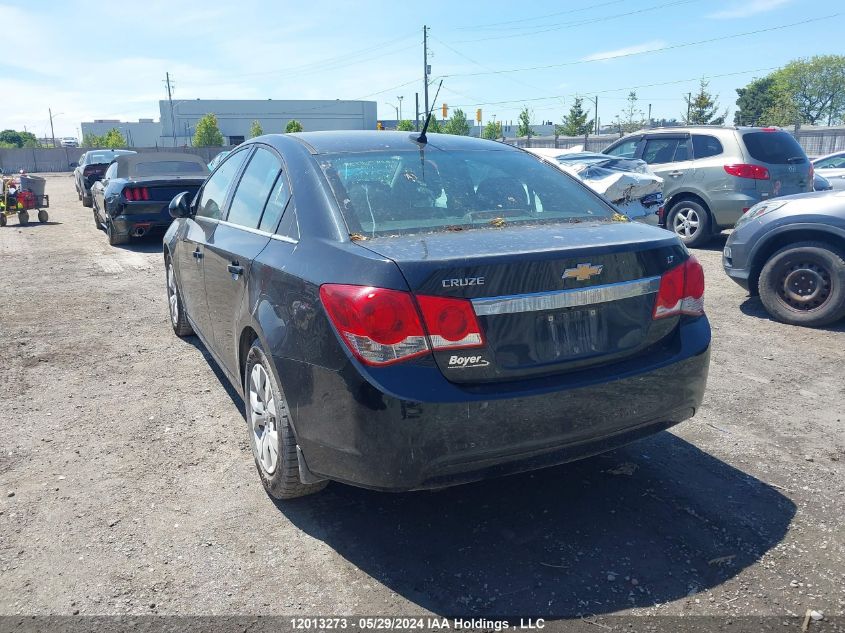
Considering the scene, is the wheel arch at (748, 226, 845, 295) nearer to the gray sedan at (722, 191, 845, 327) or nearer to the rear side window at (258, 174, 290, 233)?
the gray sedan at (722, 191, 845, 327)

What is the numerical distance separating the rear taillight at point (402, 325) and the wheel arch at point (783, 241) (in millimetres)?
4983

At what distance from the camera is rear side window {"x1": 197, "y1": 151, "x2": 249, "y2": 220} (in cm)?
434

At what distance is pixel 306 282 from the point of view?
2.79 meters

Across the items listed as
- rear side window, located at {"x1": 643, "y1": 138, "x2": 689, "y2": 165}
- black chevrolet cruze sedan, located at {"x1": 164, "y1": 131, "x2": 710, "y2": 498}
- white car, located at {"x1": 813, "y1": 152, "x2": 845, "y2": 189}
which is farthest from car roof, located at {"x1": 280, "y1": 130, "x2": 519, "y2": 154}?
white car, located at {"x1": 813, "y1": 152, "x2": 845, "y2": 189}

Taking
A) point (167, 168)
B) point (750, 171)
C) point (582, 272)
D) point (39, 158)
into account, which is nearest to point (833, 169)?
point (750, 171)

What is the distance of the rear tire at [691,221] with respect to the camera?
1090cm

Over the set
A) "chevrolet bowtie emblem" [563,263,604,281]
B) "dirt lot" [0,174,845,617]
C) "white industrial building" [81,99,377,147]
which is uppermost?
"white industrial building" [81,99,377,147]

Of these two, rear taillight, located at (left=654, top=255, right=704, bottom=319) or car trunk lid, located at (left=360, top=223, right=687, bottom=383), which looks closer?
car trunk lid, located at (left=360, top=223, right=687, bottom=383)

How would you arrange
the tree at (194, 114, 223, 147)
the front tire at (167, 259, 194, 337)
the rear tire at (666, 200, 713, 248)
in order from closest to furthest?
the front tire at (167, 259, 194, 337), the rear tire at (666, 200, 713, 248), the tree at (194, 114, 223, 147)

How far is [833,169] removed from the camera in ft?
46.6

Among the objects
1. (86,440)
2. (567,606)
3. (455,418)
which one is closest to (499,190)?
(455,418)

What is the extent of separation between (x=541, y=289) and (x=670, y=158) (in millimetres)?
9909

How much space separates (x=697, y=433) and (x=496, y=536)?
165cm

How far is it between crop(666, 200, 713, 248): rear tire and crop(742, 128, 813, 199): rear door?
0.90 metres
